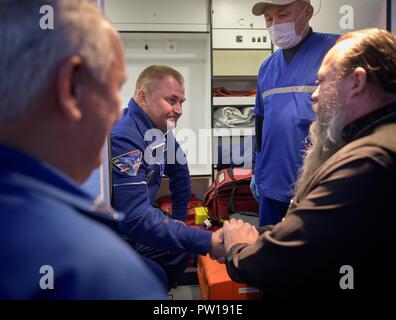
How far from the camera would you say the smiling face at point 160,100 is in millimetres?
1702

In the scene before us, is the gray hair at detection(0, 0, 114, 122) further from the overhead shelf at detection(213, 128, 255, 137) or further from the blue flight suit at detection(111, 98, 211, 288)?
the overhead shelf at detection(213, 128, 255, 137)

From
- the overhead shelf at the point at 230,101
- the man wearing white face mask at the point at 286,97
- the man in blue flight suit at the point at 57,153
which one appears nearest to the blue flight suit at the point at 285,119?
the man wearing white face mask at the point at 286,97

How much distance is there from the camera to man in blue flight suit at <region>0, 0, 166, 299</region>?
0.40 metres

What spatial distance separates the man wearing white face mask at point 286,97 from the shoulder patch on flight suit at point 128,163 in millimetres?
711

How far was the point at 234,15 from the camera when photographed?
3.30 meters

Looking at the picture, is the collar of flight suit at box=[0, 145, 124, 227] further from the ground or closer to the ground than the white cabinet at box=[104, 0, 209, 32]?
closer to the ground

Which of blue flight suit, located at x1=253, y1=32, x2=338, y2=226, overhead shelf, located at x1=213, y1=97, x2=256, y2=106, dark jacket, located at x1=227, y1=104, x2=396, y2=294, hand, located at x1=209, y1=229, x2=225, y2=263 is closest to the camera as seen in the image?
dark jacket, located at x1=227, y1=104, x2=396, y2=294

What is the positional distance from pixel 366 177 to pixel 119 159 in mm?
902

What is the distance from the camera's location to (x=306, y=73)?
1.60 metres

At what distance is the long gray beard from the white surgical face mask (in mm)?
706

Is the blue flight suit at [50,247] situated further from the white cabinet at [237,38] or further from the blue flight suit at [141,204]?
the white cabinet at [237,38]

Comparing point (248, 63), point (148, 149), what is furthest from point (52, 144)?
point (248, 63)

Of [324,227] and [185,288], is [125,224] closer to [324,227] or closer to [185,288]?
[324,227]

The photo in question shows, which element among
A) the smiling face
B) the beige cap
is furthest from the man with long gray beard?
the smiling face
